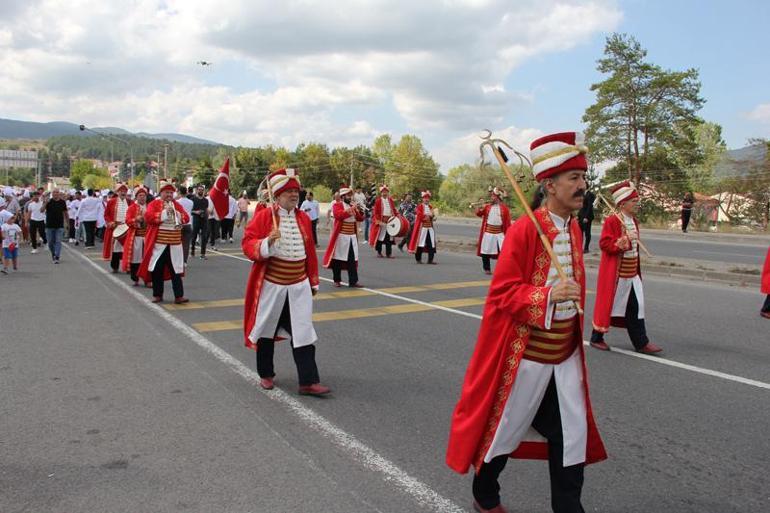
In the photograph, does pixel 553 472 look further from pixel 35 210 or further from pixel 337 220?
pixel 35 210

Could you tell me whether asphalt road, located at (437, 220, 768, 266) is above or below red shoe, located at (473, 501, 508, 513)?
above

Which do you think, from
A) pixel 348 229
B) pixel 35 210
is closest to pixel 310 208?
pixel 35 210

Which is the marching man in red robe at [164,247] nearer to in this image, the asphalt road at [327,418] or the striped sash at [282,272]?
the asphalt road at [327,418]

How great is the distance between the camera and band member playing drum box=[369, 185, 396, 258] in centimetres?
1773

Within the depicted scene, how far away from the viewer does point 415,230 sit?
57.7 feet

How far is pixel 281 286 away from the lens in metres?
5.93

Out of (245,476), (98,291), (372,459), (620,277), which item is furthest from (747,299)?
(98,291)

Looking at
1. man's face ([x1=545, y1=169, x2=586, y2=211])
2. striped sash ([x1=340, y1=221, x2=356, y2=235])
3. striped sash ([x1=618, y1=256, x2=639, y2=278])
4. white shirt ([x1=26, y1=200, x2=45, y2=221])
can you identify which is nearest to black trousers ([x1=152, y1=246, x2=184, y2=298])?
striped sash ([x1=340, y1=221, x2=356, y2=235])

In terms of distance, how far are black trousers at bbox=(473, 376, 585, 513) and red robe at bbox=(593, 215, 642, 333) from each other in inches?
175

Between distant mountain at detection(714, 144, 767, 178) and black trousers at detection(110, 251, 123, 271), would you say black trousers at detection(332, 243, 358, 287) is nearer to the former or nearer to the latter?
black trousers at detection(110, 251, 123, 271)

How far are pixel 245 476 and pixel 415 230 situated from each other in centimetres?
1368

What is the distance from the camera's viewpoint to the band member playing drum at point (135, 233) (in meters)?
12.3

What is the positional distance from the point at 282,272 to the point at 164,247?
5.33 meters

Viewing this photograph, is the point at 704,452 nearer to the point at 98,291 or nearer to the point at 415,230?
the point at 98,291
